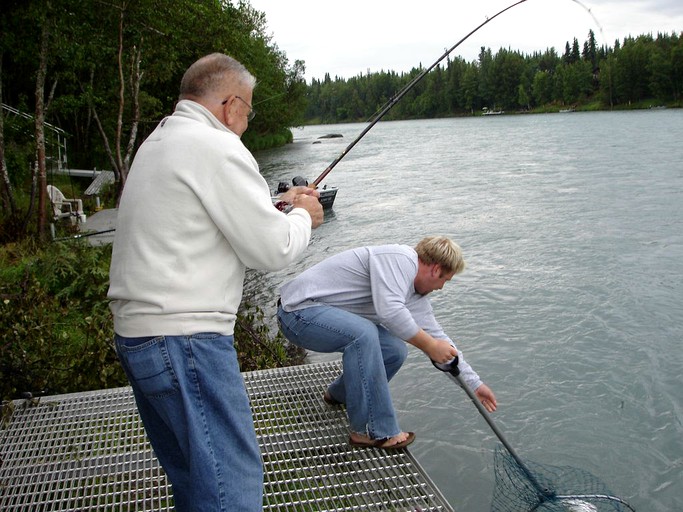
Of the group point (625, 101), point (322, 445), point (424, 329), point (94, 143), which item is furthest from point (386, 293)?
point (625, 101)

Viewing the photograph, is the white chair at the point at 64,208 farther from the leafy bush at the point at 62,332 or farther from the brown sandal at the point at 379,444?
the brown sandal at the point at 379,444

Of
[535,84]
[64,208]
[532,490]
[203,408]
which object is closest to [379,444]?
[532,490]

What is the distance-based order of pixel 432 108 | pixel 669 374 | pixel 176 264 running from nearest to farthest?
1. pixel 176 264
2. pixel 669 374
3. pixel 432 108

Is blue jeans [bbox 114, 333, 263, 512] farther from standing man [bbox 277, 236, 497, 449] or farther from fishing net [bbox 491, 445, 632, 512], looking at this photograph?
fishing net [bbox 491, 445, 632, 512]

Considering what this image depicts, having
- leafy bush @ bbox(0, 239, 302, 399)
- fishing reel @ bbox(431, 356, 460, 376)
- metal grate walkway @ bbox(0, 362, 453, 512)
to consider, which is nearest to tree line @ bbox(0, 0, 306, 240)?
leafy bush @ bbox(0, 239, 302, 399)

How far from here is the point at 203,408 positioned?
2.14 m

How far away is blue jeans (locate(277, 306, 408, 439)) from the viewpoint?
3613 mm

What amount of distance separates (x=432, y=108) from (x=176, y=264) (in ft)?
343

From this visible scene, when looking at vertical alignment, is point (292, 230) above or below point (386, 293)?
above

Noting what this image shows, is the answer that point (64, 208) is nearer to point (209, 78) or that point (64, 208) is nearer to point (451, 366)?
point (451, 366)

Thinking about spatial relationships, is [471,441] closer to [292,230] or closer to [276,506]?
[276,506]

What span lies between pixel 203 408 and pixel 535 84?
3648 inches

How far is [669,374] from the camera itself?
7.13m

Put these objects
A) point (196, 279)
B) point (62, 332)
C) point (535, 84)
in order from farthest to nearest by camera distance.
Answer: point (535, 84) → point (62, 332) → point (196, 279)
